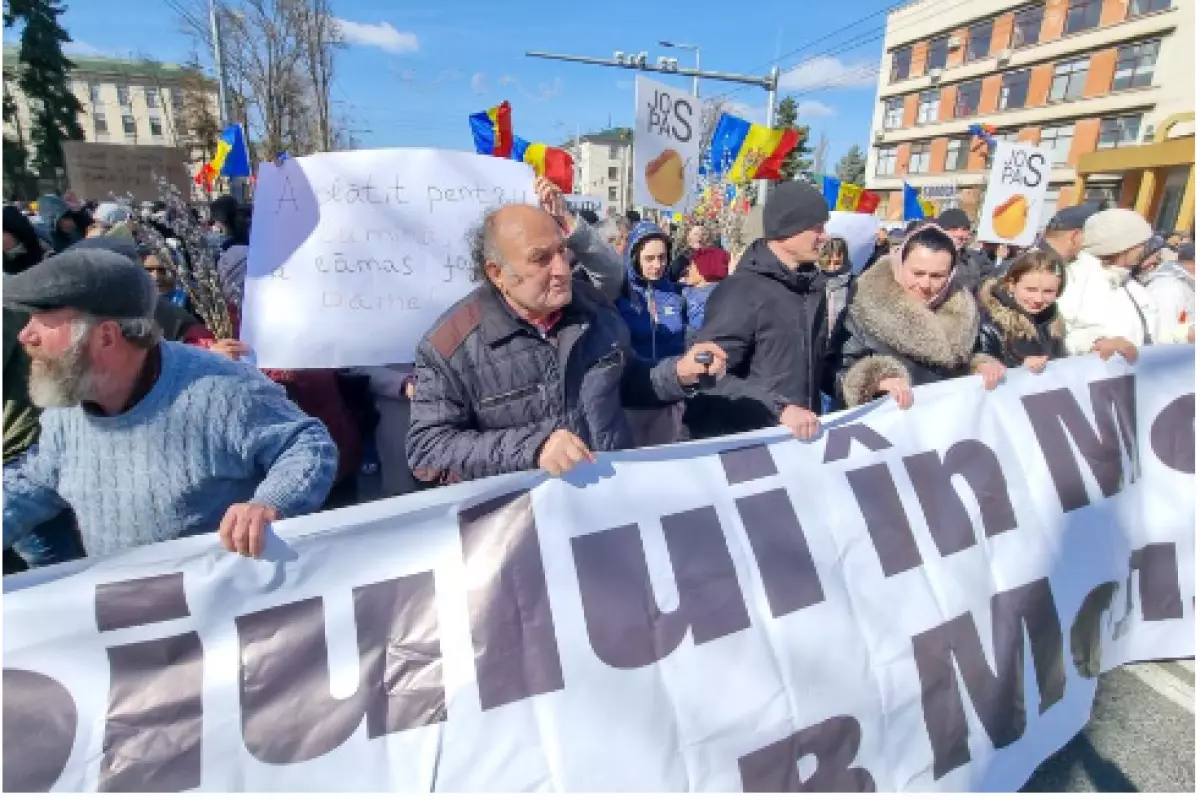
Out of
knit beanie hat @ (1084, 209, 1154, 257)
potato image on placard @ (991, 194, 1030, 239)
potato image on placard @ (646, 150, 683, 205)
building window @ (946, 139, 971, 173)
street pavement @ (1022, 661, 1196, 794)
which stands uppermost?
building window @ (946, 139, 971, 173)

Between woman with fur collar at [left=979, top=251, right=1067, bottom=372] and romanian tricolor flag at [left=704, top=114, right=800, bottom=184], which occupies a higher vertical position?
romanian tricolor flag at [left=704, top=114, right=800, bottom=184]

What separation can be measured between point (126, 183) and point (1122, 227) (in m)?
18.9

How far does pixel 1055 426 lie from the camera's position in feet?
7.90

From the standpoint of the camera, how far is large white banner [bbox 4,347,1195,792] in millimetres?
1408

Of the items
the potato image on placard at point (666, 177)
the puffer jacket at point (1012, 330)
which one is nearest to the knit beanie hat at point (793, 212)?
the puffer jacket at point (1012, 330)

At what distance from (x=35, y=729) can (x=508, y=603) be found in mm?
996

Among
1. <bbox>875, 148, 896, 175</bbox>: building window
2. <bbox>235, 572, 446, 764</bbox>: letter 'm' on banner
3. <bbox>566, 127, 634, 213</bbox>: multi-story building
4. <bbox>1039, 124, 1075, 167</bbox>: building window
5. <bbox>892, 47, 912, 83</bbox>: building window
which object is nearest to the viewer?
<bbox>235, 572, 446, 764</bbox>: letter 'm' on banner

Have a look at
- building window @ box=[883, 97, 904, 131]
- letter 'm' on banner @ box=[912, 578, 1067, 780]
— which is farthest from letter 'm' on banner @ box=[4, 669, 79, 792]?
building window @ box=[883, 97, 904, 131]

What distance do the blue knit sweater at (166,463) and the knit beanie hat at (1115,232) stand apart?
4072mm

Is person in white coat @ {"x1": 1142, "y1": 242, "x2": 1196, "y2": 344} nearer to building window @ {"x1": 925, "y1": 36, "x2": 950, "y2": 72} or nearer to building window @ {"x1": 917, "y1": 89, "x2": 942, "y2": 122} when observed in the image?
building window @ {"x1": 917, "y1": 89, "x2": 942, "y2": 122}

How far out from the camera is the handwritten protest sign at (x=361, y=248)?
2416mm

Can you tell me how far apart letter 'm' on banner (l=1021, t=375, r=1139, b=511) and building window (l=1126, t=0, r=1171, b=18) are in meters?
37.1

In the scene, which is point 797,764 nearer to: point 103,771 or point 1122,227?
point 103,771

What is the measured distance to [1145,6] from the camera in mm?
28578
